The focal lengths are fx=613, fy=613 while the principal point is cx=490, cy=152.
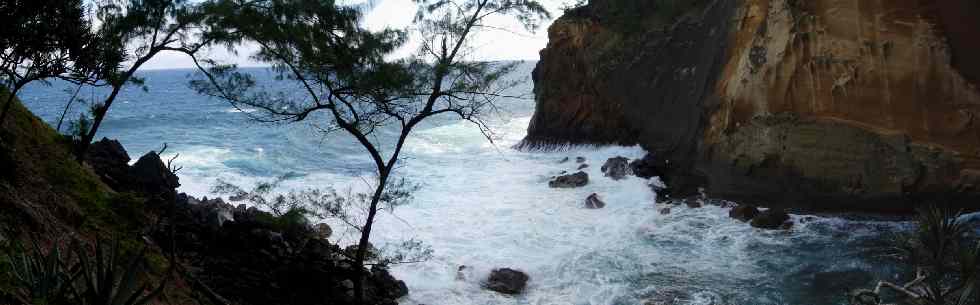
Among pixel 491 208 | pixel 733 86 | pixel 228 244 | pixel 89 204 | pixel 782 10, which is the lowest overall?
pixel 491 208

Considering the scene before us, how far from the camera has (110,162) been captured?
42.8 feet

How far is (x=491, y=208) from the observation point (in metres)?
18.0

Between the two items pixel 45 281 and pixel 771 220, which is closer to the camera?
pixel 45 281

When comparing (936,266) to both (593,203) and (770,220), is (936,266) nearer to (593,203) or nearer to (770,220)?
(770,220)

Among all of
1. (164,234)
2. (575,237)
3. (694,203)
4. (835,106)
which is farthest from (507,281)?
(835,106)

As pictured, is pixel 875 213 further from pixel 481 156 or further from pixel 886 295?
pixel 481 156

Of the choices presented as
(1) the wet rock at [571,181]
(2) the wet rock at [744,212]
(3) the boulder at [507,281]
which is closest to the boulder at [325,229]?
(3) the boulder at [507,281]

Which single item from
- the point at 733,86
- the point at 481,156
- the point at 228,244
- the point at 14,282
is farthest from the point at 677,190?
the point at 14,282

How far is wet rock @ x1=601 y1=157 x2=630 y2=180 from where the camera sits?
21100 mm

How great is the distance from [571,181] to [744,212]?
6.32 meters

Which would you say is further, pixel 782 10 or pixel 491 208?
pixel 491 208

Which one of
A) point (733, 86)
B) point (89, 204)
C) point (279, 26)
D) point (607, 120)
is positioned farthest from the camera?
point (607, 120)

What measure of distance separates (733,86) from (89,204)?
51.3 ft

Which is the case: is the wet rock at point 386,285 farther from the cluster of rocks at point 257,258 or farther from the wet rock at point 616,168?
the wet rock at point 616,168
